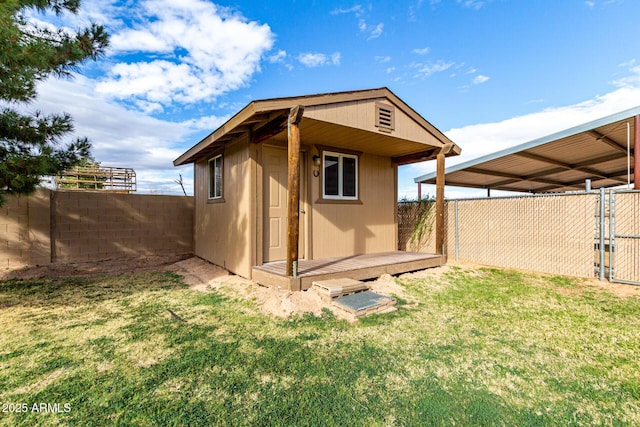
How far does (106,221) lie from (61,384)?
650cm

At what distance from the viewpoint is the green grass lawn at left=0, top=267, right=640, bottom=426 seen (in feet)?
5.70

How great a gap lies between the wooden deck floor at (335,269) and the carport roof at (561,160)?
4249 millimetres

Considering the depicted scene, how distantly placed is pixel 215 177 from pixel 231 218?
161 centimetres

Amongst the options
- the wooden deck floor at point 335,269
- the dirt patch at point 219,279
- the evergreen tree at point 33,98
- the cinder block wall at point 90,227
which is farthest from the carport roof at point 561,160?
the evergreen tree at point 33,98

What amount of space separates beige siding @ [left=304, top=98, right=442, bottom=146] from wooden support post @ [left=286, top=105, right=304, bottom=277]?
9.3 inches

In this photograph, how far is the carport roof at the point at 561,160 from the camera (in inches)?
248

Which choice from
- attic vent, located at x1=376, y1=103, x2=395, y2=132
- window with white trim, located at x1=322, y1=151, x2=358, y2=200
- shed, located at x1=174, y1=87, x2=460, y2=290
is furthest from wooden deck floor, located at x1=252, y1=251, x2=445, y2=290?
attic vent, located at x1=376, y1=103, x2=395, y2=132

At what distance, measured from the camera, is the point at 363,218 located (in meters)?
6.47

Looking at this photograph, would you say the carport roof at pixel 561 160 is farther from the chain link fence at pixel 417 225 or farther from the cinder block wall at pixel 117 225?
the cinder block wall at pixel 117 225

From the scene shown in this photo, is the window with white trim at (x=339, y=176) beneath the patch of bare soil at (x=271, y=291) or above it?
above

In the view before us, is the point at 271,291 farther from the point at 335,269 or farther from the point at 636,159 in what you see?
the point at 636,159

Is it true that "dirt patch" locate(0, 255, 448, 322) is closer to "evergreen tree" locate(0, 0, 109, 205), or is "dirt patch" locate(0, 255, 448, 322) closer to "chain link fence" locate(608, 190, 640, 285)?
"evergreen tree" locate(0, 0, 109, 205)

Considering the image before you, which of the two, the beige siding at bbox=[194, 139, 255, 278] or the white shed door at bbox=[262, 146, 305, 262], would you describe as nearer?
the beige siding at bbox=[194, 139, 255, 278]

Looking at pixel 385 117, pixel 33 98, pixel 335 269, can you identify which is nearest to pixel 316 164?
pixel 385 117
